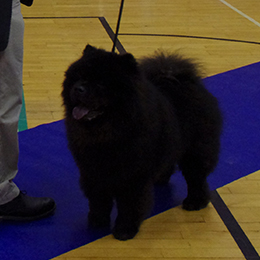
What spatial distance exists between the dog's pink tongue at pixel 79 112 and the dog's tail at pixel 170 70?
40 centimetres

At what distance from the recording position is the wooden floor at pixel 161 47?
5.34 feet

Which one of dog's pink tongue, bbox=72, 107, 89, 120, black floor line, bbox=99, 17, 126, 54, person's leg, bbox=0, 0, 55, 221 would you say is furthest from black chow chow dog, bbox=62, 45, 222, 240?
black floor line, bbox=99, 17, 126, 54

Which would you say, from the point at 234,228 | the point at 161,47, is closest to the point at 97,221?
the point at 234,228

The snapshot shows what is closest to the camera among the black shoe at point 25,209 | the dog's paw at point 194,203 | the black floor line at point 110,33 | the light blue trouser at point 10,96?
the light blue trouser at point 10,96

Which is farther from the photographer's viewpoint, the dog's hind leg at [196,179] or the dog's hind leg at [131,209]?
the dog's hind leg at [196,179]

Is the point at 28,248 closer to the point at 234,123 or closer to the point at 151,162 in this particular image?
the point at 151,162

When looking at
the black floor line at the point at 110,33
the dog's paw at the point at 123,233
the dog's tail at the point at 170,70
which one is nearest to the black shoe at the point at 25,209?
the dog's paw at the point at 123,233

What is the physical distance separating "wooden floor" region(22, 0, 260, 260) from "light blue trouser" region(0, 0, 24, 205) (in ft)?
1.37

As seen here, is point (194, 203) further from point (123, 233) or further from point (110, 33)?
point (110, 33)

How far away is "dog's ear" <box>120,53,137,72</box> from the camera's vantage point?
4.43ft

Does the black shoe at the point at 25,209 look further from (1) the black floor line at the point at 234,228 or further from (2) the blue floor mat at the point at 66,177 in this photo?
(1) the black floor line at the point at 234,228

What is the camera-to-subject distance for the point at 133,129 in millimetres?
1421

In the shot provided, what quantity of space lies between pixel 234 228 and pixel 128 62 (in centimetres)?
87

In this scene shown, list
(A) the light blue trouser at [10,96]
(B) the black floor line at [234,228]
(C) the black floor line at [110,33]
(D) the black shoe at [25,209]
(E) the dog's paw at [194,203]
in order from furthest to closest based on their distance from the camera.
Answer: (C) the black floor line at [110,33] < (E) the dog's paw at [194,203] < (D) the black shoe at [25,209] < (B) the black floor line at [234,228] < (A) the light blue trouser at [10,96]
